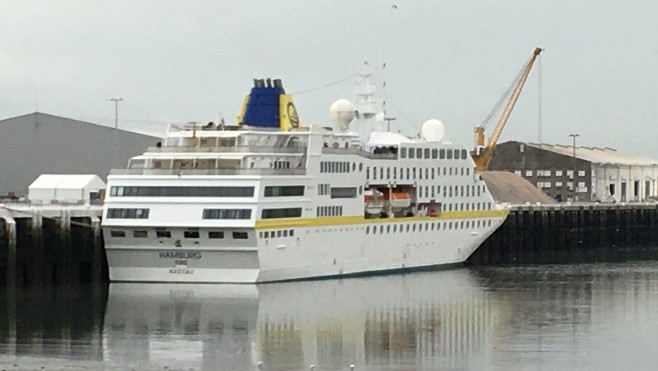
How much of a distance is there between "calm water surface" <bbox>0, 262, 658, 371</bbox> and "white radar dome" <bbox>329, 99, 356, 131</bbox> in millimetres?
6886

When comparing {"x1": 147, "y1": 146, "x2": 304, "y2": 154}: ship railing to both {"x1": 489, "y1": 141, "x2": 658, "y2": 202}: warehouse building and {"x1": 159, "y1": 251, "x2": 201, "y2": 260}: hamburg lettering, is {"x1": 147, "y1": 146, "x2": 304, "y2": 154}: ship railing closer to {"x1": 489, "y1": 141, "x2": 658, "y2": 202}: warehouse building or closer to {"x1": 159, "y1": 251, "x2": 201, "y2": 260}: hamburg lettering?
{"x1": 159, "y1": 251, "x2": 201, "y2": 260}: hamburg lettering

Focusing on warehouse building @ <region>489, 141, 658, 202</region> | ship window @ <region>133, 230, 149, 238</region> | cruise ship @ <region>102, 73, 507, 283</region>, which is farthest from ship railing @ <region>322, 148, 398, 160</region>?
warehouse building @ <region>489, 141, 658, 202</region>

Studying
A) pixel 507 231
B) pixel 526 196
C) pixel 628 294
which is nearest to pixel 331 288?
pixel 628 294

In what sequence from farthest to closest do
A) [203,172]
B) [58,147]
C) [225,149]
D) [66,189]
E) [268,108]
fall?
[58,147] → [66,189] → [268,108] → [225,149] → [203,172]

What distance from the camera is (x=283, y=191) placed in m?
56.0

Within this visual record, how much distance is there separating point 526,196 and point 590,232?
11629 millimetres

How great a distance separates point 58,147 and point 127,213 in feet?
82.9

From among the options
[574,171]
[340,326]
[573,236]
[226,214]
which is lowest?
[340,326]

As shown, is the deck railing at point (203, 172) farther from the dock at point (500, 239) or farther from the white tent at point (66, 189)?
the white tent at point (66, 189)

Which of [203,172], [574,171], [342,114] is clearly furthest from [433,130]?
[574,171]

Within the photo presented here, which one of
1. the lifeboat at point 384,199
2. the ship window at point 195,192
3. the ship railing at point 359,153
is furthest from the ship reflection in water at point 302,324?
the ship railing at point 359,153

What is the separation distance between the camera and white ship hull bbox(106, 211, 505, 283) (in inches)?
2152

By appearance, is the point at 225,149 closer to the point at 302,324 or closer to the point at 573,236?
the point at 302,324

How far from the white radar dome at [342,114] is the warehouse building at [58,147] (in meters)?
16.6
